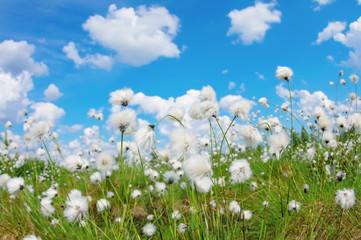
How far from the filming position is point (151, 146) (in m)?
2.23

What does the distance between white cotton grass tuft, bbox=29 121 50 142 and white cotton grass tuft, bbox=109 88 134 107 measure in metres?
1.32

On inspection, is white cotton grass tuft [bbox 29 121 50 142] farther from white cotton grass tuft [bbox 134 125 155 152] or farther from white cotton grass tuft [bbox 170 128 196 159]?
white cotton grass tuft [bbox 170 128 196 159]

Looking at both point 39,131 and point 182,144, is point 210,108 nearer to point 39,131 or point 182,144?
point 182,144

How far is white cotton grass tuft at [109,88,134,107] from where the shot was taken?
2.62 metres

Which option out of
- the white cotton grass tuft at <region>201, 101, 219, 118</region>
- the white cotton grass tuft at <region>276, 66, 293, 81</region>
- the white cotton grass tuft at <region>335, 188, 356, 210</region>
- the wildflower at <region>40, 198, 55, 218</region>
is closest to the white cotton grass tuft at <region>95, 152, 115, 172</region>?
the wildflower at <region>40, 198, 55, 218</region>

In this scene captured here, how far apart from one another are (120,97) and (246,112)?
1080mm

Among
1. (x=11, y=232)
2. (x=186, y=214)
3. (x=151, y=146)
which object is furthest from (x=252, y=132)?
(x=11, y=232)

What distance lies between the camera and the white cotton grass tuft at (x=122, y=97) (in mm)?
2625

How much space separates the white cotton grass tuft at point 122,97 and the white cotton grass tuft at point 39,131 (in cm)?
132

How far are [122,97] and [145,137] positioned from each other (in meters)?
0.60

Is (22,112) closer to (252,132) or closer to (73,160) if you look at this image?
(73,160)

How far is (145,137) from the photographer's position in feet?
7.14

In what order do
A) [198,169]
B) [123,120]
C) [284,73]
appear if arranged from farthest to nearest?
[284,73] → [123,120] → [198,169]

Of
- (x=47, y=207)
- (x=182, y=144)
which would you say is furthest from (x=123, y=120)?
(x=47, y=207)
